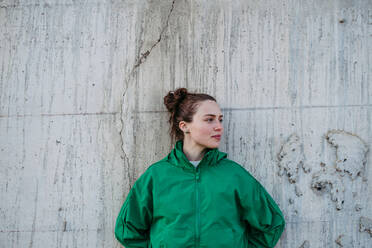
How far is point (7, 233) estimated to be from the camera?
280 cm

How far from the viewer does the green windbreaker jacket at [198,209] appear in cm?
227

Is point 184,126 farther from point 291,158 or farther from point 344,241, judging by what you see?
point 344,241

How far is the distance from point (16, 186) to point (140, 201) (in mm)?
1072

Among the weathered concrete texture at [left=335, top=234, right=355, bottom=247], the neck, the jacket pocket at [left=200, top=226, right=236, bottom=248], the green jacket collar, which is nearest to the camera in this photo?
the jacket pocket at [left=200, top=226, right=236, bottom=248]

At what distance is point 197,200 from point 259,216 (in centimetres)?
49

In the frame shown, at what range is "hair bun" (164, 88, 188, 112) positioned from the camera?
8.65 ft

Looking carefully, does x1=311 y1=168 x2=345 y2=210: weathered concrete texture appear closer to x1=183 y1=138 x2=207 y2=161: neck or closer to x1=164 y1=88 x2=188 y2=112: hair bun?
x1=183 y1=138 x2=207 y2=161: neck

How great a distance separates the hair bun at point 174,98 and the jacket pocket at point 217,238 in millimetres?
914

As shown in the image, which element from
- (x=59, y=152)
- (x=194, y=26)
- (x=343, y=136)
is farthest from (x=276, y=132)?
(x=59, y=152)

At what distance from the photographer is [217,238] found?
7.37ft

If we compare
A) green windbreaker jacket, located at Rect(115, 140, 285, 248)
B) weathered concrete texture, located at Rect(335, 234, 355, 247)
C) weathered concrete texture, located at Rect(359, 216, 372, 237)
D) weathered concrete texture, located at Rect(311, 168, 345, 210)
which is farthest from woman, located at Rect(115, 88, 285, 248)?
weathered concrete texture, located at Rect(359, 216, 372, 237)

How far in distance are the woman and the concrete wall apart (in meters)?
0.31

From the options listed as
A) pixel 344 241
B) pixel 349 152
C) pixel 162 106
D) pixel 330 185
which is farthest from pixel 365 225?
pixel 162 106

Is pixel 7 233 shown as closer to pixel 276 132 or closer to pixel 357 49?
pixel 276 132
